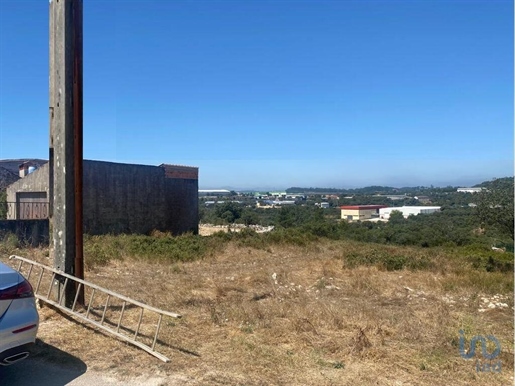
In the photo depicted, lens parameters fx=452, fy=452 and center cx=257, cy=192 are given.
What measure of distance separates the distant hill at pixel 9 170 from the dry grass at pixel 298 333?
22149mm

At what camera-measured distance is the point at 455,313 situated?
7.16 meters

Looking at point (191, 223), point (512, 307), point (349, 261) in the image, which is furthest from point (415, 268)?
point (191, 223)

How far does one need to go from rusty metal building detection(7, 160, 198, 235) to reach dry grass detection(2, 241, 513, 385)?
36.9ft

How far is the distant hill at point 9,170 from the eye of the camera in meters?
28.3

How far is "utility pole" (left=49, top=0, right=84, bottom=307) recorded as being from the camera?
18.9 ft

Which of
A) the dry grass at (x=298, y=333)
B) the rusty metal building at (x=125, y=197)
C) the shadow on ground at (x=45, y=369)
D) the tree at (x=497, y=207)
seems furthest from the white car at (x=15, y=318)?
the rusty metal building at (x=125, y=197)

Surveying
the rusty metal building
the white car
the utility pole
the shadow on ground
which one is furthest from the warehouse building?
the white car

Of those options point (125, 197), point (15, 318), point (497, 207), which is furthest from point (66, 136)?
point (125, 197)

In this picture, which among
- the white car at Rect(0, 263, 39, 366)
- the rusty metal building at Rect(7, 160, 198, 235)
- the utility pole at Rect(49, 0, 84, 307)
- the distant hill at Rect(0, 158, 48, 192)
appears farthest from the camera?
the distant hill at Rect(0, 158, 48, 192)

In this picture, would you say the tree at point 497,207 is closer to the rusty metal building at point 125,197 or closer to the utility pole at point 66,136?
the utility pole at point 66,136

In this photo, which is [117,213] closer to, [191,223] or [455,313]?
[191,223]

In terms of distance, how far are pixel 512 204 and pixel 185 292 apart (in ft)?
35.1

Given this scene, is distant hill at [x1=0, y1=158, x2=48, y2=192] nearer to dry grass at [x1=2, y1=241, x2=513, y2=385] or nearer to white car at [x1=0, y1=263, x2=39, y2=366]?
dry grass at [x1=2, y1=241, x2=513, y2=385]

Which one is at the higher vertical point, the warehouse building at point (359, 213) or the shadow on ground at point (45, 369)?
the shadow on ground at point (45, 369)
